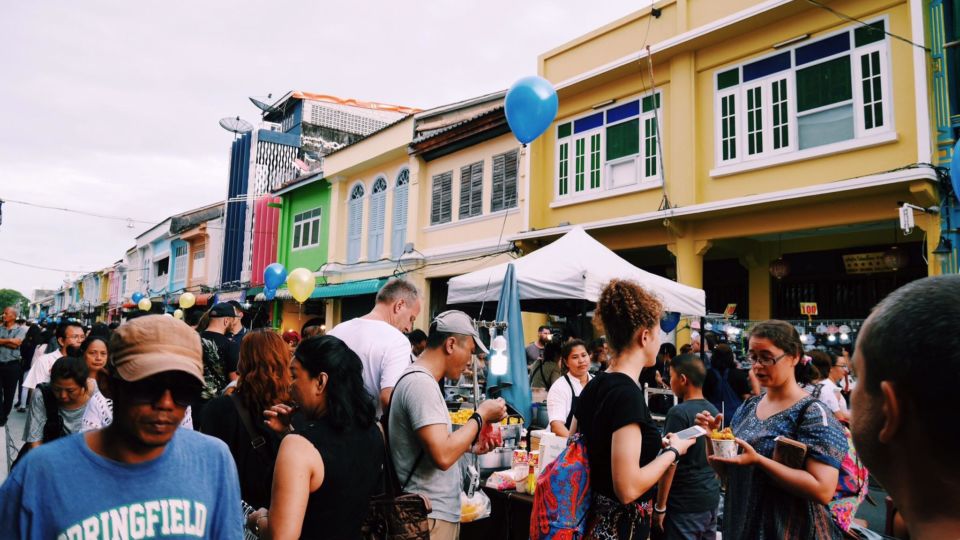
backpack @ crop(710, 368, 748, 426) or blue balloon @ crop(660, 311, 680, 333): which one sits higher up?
blue balloon @ crop(660, 311, 680, 333)

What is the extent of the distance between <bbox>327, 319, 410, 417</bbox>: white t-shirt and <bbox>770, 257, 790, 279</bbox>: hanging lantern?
9.54 m

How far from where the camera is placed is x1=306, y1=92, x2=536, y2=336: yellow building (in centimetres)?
1514

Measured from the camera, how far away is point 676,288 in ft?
26.8

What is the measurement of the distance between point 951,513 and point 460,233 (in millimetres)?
15329

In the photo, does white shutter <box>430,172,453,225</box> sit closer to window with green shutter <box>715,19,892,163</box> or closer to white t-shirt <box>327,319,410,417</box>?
window with green shutter <box>715,19,892,163</box>

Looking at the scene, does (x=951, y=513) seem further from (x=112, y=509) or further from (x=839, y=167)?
(x=839, y=167)

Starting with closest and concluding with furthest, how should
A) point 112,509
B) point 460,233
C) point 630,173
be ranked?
point 112,509
point 630,173
point 460,233

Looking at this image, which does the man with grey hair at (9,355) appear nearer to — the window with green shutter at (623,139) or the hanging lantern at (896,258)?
the window with green shutter at (623,139)

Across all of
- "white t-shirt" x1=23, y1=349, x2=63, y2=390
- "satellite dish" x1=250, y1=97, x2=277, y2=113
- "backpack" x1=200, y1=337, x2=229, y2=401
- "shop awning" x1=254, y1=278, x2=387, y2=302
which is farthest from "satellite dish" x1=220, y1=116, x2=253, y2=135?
"backpack" x1=200, y1=337, x2=229, y2=401

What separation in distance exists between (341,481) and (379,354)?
1.50 meters

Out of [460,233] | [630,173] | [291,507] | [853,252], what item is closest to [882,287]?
[853,252]

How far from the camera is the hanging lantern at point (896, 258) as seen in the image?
9.98 metres

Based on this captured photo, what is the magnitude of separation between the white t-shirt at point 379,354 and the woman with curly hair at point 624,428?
1431 millimetres

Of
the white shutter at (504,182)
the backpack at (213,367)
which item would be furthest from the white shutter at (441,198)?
the backpack at (213,367)
